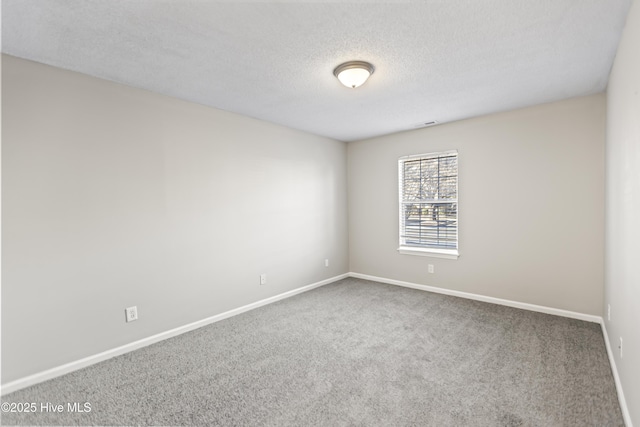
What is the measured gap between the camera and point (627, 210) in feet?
6.10

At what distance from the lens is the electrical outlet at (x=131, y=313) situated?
2.75 m

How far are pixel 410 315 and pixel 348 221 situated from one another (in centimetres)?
218

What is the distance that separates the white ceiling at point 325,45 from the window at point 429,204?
1246 millimetres

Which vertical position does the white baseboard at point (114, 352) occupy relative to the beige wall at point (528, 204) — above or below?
below

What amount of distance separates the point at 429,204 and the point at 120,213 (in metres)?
3.85

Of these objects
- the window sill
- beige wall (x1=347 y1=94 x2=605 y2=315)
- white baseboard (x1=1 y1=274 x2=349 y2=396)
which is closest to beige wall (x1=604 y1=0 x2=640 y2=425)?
beige wall (x1=347 y1=94 x2=605 y2=315)

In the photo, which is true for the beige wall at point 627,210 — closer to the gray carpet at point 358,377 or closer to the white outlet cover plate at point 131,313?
the gray carpet at point 358,377

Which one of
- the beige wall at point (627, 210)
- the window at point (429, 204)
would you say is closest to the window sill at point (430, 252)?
the window at point (429, 204)

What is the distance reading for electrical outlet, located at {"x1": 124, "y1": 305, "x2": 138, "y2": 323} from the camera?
275 cm

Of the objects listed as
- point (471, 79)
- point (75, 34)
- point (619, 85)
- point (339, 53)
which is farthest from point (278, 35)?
point (619, 85)

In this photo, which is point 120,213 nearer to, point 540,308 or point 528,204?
point 528,204

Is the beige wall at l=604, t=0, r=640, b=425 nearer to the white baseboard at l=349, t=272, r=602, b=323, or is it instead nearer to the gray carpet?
the gray carpet

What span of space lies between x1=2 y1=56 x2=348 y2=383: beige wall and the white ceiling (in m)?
0.33

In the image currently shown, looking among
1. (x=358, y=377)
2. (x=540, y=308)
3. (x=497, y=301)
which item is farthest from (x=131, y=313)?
(x=540, y=308)
